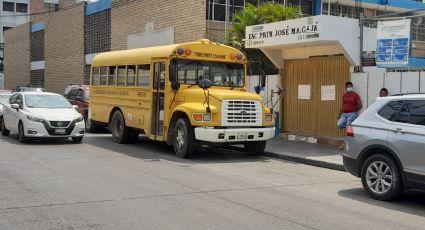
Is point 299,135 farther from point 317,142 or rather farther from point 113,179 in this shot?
point 113,179

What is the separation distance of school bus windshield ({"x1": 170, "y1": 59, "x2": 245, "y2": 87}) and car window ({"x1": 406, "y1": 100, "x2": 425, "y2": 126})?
254 inches

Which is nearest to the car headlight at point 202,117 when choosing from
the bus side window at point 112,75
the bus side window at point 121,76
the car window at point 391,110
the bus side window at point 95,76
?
the bus side window at point 121,76

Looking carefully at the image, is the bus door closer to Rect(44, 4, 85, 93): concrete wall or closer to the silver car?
the silver car

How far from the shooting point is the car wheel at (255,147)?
13523 millimetres

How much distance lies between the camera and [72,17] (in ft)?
143

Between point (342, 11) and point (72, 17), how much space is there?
21655mm

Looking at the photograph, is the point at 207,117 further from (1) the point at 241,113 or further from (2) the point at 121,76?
(2) the point at 121,76

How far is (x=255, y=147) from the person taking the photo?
1360 centimetres

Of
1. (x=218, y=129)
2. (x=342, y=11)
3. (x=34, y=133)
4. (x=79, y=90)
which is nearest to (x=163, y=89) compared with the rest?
(x=218, y=129)

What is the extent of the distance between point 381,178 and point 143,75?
7921 mm

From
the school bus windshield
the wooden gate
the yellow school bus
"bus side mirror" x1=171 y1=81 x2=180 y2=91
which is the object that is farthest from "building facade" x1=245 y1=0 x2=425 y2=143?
"bus side mirror" x1=171 y1=81 x2=180 y2=91

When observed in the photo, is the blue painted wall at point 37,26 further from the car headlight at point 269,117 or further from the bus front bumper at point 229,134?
the bus front bumper at point 229,134

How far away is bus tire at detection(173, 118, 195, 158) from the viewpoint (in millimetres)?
12539

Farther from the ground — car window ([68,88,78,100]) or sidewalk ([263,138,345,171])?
car window ([68,88,78,100])
